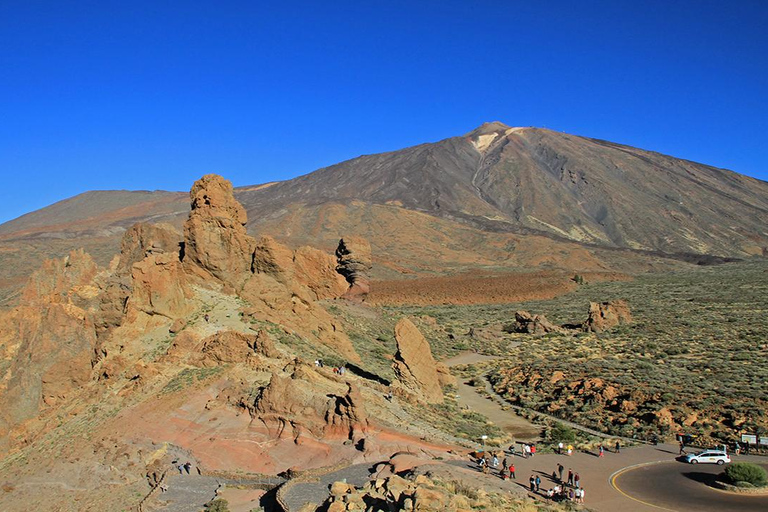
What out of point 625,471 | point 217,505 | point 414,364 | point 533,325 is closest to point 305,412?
point 217,505

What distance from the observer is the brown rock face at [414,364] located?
2517 cm

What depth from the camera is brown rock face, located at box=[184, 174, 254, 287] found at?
2745 centimetres

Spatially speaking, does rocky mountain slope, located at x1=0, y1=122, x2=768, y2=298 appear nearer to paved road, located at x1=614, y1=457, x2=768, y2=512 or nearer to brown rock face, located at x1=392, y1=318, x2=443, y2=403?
brown rock face, located at x1=392, y1=318, x2=443, y2=403

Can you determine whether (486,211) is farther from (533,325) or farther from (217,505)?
(217,505)

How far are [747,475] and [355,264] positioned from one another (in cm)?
2781

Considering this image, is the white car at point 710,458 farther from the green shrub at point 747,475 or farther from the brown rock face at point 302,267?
the brown rock face at point 302,267

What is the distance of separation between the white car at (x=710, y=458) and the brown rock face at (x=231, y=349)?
1404cm

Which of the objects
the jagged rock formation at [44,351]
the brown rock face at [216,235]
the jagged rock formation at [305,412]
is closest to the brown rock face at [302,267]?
the brown rock face at [216,235]

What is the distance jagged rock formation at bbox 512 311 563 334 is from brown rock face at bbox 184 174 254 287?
25.3 m

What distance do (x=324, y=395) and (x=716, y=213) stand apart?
148 m

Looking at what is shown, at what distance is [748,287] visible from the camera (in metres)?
61.1

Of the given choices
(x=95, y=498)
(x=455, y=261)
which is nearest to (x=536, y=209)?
(x=455, y=261)

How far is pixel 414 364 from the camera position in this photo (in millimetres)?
25641

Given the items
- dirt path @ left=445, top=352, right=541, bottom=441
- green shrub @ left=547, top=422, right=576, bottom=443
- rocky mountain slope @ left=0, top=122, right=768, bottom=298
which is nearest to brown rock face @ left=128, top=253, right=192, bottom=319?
dirt path @ left=445, top=352, right=541, bottom=441
